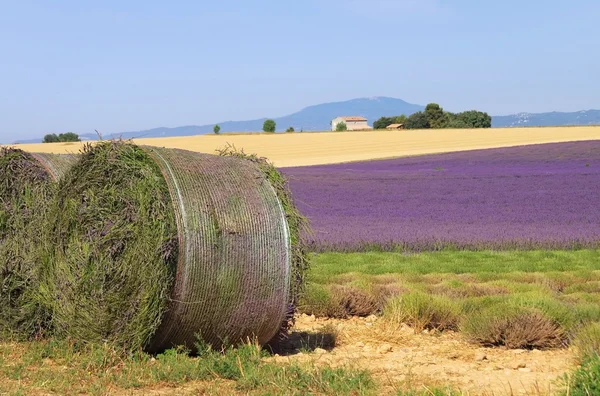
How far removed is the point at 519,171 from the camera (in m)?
32.0

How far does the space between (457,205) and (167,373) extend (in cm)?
1584

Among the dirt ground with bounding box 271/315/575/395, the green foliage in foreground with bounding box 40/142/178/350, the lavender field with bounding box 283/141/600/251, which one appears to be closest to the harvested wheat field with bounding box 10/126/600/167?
the lavender field with bounding box 283/141/600/251

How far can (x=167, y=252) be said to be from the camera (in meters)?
6.59

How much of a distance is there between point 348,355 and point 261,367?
113 cm

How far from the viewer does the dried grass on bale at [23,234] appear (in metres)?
8.06

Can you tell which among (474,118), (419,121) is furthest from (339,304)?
(474,118)

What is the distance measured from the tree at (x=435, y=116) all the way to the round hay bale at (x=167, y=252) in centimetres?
8644

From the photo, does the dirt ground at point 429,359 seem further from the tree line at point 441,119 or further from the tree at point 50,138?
the tree line at point 441,119

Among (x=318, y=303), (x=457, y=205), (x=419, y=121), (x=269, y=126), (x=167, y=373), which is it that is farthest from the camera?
(x=269, y=126)

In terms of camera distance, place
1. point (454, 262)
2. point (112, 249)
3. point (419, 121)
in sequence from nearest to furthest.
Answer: point (112, 249), point (454, 262), point (419, 121)

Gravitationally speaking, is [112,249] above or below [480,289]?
above

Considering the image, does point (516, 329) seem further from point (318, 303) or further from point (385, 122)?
point (385, 122)

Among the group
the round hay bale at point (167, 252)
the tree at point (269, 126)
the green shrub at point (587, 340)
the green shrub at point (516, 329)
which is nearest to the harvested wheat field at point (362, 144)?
the tree at point (269, 126)

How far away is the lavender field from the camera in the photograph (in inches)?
607
